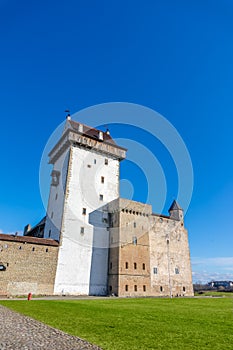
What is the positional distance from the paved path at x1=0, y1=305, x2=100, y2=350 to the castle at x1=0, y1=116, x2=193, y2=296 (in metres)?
21.2

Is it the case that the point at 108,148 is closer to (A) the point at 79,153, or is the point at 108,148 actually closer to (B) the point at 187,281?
(A) the point at 79,153

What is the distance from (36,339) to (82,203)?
1136 inches

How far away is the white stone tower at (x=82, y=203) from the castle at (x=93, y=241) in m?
0.12

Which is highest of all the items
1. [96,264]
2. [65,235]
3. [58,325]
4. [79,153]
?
[79,153]

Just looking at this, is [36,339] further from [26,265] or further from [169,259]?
[169,259]

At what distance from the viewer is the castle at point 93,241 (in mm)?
29594

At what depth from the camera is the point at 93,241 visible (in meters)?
35.0

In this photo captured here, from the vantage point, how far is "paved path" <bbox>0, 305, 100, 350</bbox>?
6.41 metres

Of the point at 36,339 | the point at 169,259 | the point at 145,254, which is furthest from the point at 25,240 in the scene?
the point at 36,339

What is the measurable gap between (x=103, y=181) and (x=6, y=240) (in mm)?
16642

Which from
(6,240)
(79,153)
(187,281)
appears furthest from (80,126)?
(187,281)

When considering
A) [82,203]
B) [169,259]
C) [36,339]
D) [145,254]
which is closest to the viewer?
[36,339]

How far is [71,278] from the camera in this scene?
31.7 m

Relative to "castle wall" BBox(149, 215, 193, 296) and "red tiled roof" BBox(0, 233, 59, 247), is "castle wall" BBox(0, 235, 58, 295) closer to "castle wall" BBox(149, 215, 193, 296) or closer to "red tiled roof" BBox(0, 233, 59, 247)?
"red tiled roof" BBox(0, 233, 59, 247)
